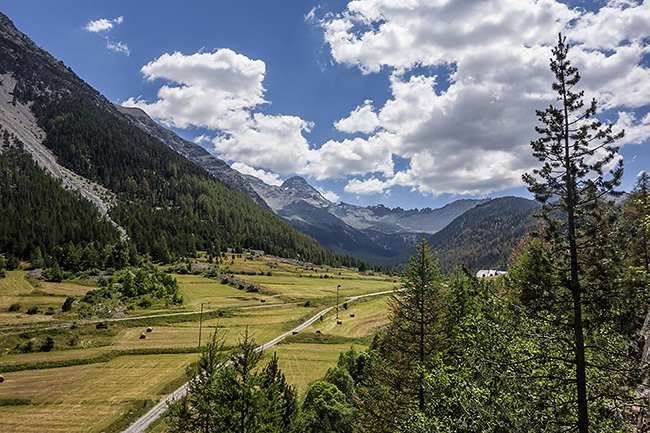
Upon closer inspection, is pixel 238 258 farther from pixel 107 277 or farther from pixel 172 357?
pixel 172 357

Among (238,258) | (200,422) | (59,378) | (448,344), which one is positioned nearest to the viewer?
(200,422)

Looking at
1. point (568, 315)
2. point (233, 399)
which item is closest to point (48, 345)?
point (233, 399)

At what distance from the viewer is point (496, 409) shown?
1083cm

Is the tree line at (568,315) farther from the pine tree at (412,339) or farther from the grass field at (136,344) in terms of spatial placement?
the grass field at (136,344)

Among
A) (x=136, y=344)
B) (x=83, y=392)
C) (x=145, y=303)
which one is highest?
(x=145, y=303)

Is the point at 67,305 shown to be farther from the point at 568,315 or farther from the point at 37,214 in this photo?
the point at 37,214

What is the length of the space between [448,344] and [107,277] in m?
112


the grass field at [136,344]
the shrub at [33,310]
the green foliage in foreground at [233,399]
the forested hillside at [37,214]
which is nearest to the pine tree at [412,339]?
the green foliage in foreground at [233,399]

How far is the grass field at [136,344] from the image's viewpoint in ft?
Result: 114

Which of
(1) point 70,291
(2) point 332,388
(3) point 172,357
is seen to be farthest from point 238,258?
(2) point 332,388

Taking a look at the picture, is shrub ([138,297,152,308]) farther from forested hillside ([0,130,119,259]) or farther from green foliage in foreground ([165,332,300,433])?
green foliage in foreground ([165,332,300,433])

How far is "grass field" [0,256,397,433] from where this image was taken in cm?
3472

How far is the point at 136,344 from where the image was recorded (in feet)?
189

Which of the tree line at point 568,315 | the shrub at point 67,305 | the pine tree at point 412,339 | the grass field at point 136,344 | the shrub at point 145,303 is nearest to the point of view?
the tree line at point 568,315
